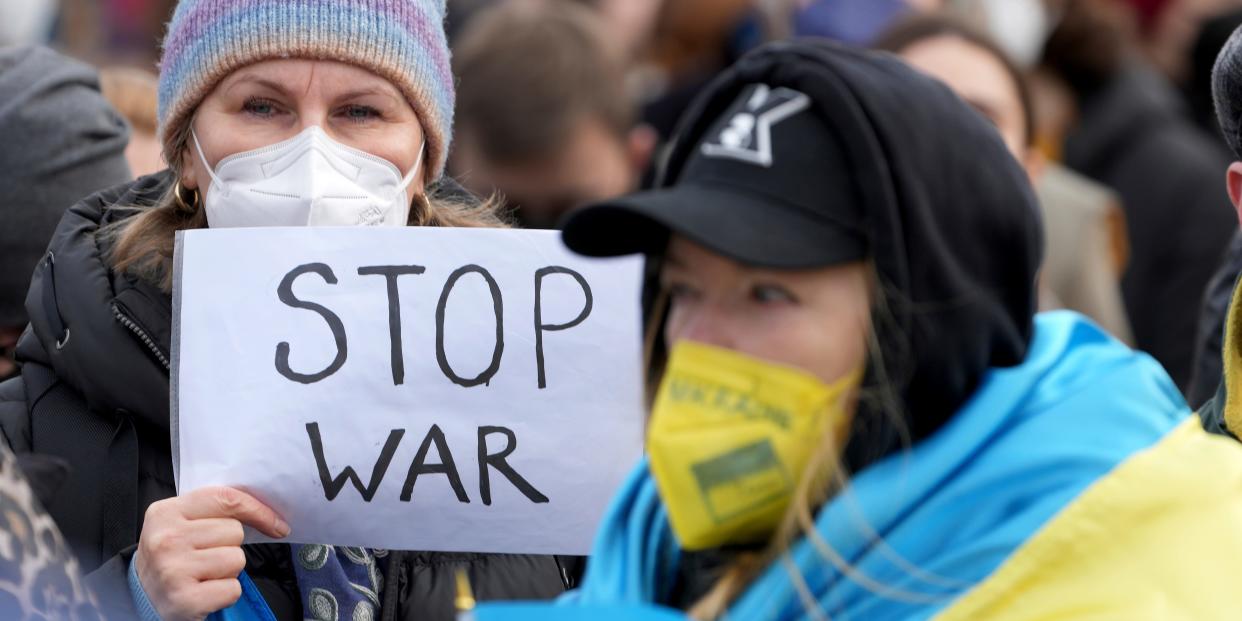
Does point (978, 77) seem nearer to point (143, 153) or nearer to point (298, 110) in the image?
point (143, 153)

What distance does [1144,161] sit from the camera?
7.29 m

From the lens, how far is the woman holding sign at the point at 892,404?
2.08m

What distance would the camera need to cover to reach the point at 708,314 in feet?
7.27

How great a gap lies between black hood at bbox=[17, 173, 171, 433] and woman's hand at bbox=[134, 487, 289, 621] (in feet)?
0.78

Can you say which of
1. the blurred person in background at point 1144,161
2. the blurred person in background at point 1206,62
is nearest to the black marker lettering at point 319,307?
the blurred person in background at point 1144,161

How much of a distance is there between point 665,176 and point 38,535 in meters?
0.95

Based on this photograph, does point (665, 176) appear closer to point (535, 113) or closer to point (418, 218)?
point (418, 218)

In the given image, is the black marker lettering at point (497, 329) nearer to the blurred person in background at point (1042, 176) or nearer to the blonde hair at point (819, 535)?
the blonde hair at point (819, 535)

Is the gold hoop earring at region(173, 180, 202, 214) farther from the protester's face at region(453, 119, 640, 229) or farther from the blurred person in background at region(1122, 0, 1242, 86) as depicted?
the blurred person in background at region(1122, 0, 1242, 86)

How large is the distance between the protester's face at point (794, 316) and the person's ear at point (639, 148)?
11.4 feet

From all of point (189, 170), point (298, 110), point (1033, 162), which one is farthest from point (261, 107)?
point (1033, 162)

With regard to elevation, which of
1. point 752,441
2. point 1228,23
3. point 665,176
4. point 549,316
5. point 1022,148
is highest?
point 665,176

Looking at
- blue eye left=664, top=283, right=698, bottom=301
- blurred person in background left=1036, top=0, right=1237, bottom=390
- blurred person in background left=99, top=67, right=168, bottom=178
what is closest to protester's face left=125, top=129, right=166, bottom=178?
blurred person in background left=99, top=67, right=168, bottom=178

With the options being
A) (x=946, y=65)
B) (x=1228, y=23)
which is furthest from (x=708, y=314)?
(x=1228, y=23)
